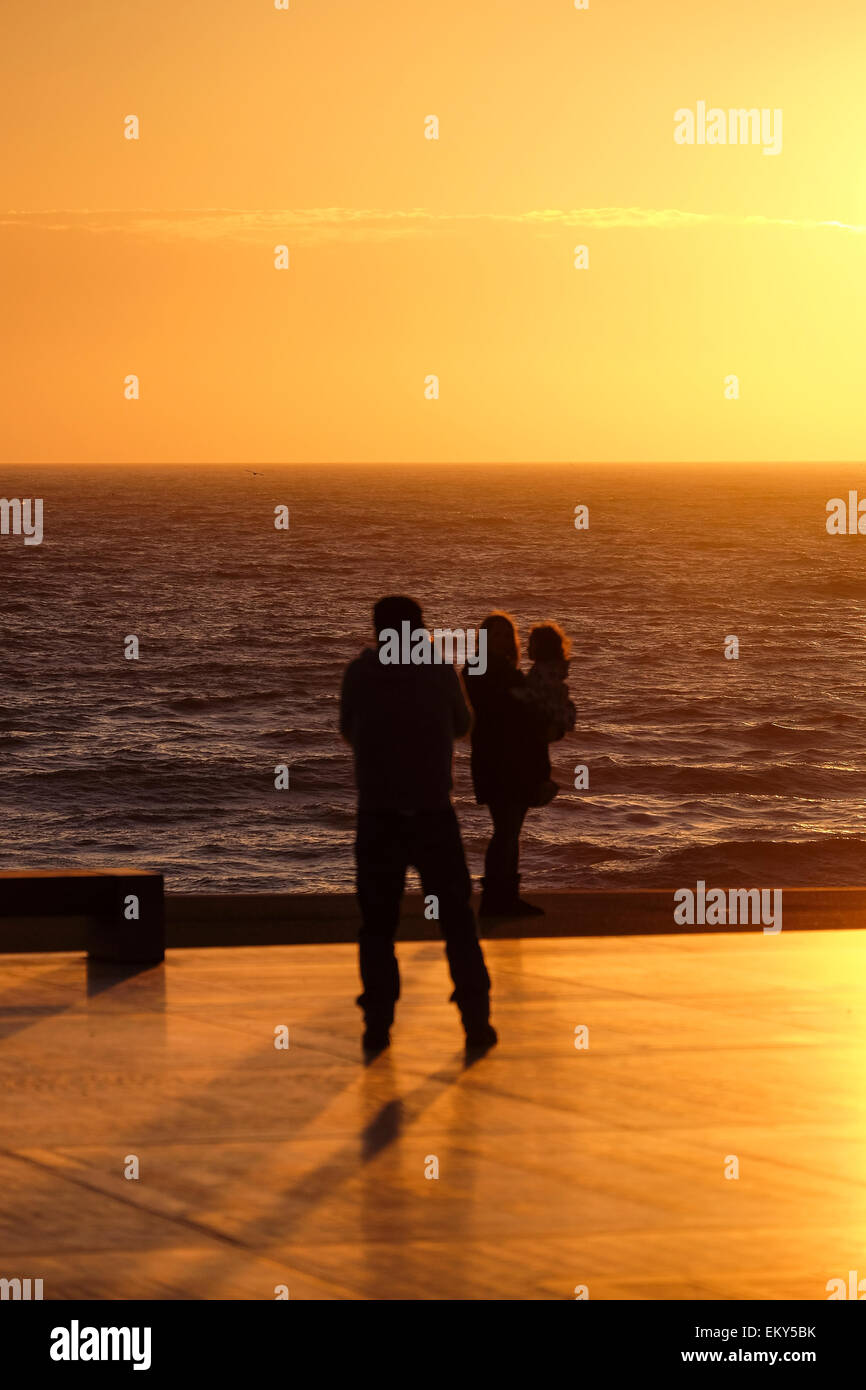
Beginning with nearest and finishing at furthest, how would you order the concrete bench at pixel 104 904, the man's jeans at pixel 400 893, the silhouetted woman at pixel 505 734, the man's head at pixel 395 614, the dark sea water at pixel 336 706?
1. the man's head at pixel 395 614
2. the man's jeans at pixel 400 893
3. the concrete bench at pixel 104 904
4. the silhouetted woman at pixel 505 734
5. the dark sea water at pixel 336 706

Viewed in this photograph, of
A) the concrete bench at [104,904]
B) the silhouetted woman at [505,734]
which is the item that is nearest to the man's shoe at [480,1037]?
the concrete bench at [104,904]

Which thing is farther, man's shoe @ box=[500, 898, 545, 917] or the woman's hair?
man's shoe @ box=[500, 898, 545, 917]

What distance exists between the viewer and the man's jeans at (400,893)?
21.8 feet

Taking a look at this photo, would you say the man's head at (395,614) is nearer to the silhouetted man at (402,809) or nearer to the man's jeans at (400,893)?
the silhouetted man at (402,809)

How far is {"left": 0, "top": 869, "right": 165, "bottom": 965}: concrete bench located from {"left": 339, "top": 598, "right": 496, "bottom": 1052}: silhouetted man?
1.63 m

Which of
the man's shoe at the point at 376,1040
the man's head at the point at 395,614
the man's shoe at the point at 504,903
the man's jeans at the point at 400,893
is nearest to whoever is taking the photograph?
the man's head at the point at 395,614

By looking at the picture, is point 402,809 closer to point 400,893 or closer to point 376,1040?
point 400,893

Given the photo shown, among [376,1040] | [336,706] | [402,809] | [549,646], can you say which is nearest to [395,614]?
[402,809]

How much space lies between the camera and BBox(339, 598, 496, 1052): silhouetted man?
21.5 feet

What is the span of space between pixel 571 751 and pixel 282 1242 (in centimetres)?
3802

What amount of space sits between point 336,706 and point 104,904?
1753 inches

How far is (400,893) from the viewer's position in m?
6.83

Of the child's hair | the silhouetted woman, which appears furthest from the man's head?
the child's hair

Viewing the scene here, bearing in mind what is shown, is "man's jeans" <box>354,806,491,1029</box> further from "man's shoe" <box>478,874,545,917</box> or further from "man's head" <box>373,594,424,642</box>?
"man's shoe" <box>478,874,545,917</box>
